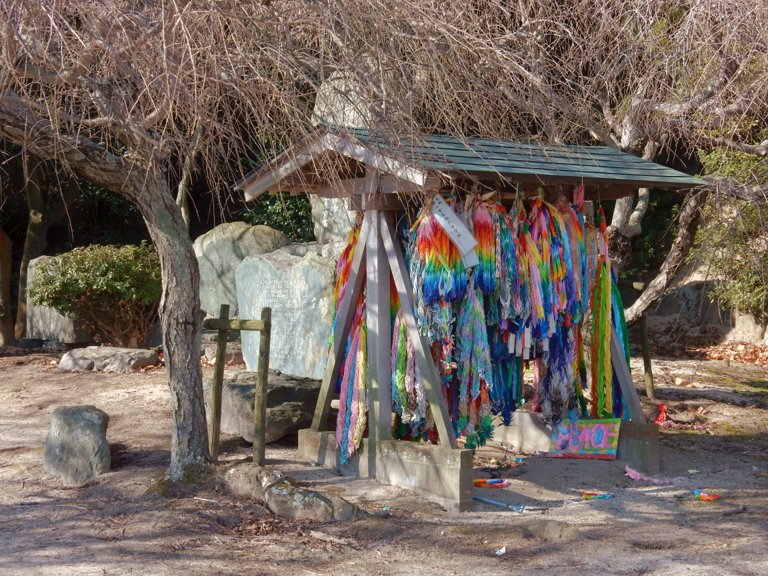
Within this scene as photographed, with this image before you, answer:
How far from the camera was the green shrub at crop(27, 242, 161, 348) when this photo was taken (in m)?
12.3

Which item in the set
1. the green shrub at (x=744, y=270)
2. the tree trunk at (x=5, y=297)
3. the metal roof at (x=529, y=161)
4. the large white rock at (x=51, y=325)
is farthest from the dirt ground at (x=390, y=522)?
the tree trunk at (x=5, y=297)

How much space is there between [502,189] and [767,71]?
2.20 meters

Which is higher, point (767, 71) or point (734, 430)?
point (767, 71)

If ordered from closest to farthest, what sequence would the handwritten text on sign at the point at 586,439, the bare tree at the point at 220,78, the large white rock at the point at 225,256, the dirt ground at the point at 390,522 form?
1. the bare tree at the point at 220,78
2. the dirt ground at the point at 390,522
3. the handwritten text on sign at the point at 586,439
4. the large white rock at the point at 225,256

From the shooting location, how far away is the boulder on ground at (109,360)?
1131 cm

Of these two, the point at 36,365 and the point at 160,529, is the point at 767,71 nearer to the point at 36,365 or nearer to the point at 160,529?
the point at 160,529

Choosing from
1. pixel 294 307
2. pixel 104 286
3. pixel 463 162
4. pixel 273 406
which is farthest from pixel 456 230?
pixel 104 286

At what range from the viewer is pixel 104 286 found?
12.2 metres

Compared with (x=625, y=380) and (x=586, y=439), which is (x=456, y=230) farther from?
(x=586, y=439)

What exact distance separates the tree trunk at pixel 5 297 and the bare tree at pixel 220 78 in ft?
29.8

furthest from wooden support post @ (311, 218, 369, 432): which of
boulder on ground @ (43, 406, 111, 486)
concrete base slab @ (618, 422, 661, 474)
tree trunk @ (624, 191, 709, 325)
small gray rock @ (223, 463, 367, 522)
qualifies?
tree trunk @ (624, 191, 709, 325)

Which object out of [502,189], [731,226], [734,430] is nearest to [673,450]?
[734,430]

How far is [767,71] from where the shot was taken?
24.1 feet

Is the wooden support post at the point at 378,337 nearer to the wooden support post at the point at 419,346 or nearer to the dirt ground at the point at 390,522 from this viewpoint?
the wooden support post at the point at 419,346
